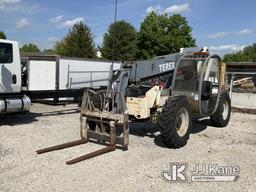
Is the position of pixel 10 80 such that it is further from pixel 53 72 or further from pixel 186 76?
pixel 53 72

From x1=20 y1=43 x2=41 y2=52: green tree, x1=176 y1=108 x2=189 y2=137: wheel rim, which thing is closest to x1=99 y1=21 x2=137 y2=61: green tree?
x1=176 y1=108 x2=189 y2=137: wheel rim

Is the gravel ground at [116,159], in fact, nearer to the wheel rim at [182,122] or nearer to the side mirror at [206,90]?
the wheel rim at [182,122]

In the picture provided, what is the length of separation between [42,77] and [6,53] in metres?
5.47

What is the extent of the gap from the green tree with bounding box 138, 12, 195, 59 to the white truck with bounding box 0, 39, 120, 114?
26064 mm

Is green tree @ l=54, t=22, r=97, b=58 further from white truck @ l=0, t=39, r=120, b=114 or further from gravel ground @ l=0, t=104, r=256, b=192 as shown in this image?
gravel ground @ l=0, t=104, r=256, b=192

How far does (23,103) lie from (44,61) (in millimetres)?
5624

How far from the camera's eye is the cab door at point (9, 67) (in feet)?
Answer: 33.4

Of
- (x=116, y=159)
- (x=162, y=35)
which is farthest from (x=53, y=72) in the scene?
(x=162, y=35)

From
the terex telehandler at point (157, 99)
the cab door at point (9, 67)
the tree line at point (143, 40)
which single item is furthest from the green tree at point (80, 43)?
the terex telehandler at point (157, 99)

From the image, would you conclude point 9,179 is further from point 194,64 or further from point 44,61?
point 44,61

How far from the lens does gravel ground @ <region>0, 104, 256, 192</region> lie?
18.3 ft

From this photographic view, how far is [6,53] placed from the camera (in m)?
10.3

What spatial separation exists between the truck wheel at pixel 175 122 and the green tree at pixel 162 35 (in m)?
35.8

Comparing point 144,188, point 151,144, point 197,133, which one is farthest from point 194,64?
point 144,188
